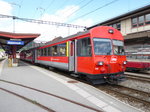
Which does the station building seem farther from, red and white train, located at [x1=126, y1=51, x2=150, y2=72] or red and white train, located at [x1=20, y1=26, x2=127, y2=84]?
red and white train, located at [x1=20, y1=26, x2=127, y2=84]

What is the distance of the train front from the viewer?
6.62 meters

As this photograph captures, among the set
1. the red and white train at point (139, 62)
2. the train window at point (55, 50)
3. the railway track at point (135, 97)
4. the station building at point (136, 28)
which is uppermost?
the station building at point (136, 28)

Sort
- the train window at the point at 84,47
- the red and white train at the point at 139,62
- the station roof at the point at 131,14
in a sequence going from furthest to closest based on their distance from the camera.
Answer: the station roof at the point at 131,14 → the red and white train at the point at 139,62 → the train window at the point at 84,47

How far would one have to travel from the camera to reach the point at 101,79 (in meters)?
7.03

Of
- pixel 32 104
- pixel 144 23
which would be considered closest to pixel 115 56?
pixel 32 104

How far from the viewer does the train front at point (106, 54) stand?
662 centimetres

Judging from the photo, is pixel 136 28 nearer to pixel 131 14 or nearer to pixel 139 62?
pixel 131 14

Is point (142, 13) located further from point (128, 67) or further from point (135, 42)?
point (128, 67)

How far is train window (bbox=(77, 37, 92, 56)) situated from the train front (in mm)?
342

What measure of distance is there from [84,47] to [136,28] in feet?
43.4

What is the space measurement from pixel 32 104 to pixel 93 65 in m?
3.36

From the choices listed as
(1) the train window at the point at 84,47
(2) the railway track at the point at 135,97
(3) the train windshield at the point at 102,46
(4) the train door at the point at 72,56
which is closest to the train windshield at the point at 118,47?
(3) the train windshield at the point at 102,46

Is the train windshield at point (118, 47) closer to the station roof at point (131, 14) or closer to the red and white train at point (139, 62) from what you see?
the red and white train at point (139, 62)

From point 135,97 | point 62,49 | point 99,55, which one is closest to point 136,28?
point 62,49
